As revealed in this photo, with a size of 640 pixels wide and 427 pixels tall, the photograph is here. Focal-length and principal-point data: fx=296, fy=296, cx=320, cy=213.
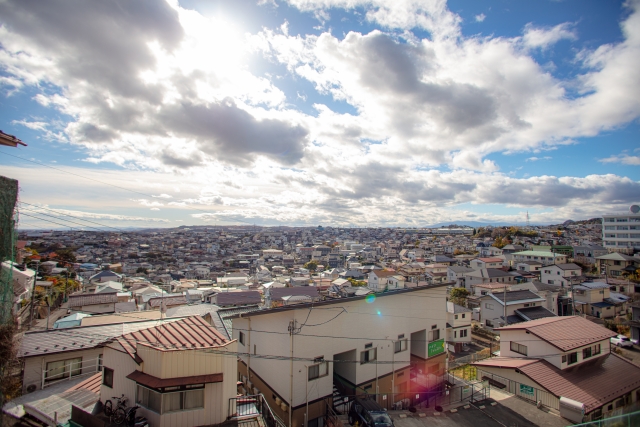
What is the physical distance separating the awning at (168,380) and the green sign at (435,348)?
9.10 metres

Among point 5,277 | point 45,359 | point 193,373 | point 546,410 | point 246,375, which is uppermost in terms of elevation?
point 5,277

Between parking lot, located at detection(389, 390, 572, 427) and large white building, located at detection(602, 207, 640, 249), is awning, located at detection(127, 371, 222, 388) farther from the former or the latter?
large white building, located at detection(602, 207, 640, 249)

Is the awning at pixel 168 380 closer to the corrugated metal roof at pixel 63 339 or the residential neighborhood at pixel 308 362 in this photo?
the residential neighborhood at pixel 308 362

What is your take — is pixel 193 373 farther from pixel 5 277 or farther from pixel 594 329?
pixel 594 329

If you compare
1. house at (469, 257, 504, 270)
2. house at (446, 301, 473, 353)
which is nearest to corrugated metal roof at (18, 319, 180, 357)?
house at (446, 301, 473, 353)

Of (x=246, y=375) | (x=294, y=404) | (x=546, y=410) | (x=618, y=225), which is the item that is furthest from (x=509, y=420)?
(x=618, y=225)

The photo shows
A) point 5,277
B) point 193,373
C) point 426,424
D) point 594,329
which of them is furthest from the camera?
point 594,329

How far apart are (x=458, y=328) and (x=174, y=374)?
21.7 m

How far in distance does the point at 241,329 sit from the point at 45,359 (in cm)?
608

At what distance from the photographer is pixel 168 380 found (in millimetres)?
6090

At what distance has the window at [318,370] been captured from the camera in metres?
9.03

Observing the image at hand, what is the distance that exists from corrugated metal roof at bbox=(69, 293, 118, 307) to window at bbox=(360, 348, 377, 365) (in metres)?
23.4

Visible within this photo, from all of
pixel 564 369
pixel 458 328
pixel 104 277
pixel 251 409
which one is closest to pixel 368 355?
pixel 251 409

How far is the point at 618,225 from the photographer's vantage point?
Answer: 59875 millimetres
